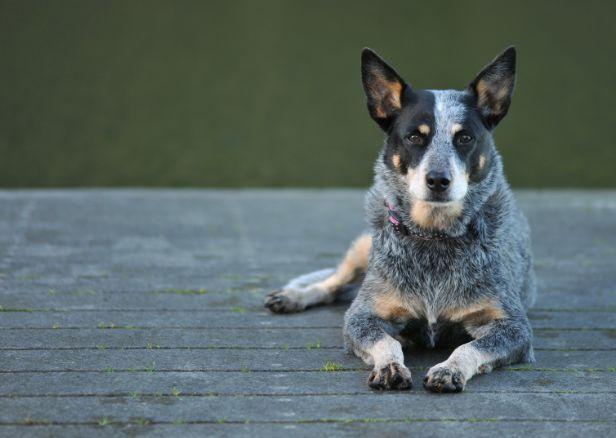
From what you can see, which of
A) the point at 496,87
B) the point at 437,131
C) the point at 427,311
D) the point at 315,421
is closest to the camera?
the point at 315,421

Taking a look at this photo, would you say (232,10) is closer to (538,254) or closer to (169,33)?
(169,33)

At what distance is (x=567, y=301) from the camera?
4.34 meters

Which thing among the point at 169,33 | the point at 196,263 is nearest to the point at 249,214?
the point at 196,263

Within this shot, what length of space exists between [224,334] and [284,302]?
0.43 metres

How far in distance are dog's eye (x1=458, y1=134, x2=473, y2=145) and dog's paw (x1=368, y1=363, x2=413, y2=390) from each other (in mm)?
891

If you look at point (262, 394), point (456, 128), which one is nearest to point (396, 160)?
point (456, 128)

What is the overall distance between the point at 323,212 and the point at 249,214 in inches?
19.5

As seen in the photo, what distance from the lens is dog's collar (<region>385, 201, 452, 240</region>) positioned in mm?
3641

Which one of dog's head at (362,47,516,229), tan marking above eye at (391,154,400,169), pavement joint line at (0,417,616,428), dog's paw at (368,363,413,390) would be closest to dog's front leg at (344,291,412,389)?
dog's paw at (368,363,413,390)

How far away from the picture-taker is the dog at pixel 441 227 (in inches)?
135

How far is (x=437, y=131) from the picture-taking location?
11.4 ft

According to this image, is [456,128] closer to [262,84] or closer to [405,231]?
[405,231]

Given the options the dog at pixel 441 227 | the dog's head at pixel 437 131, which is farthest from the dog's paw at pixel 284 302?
the dog's head at pixel 437 131

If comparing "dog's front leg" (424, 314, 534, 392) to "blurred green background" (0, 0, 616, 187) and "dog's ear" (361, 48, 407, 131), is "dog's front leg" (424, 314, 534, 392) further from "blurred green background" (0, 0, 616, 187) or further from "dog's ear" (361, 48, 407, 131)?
"blurred green background" (0, 0, 616, 187)
